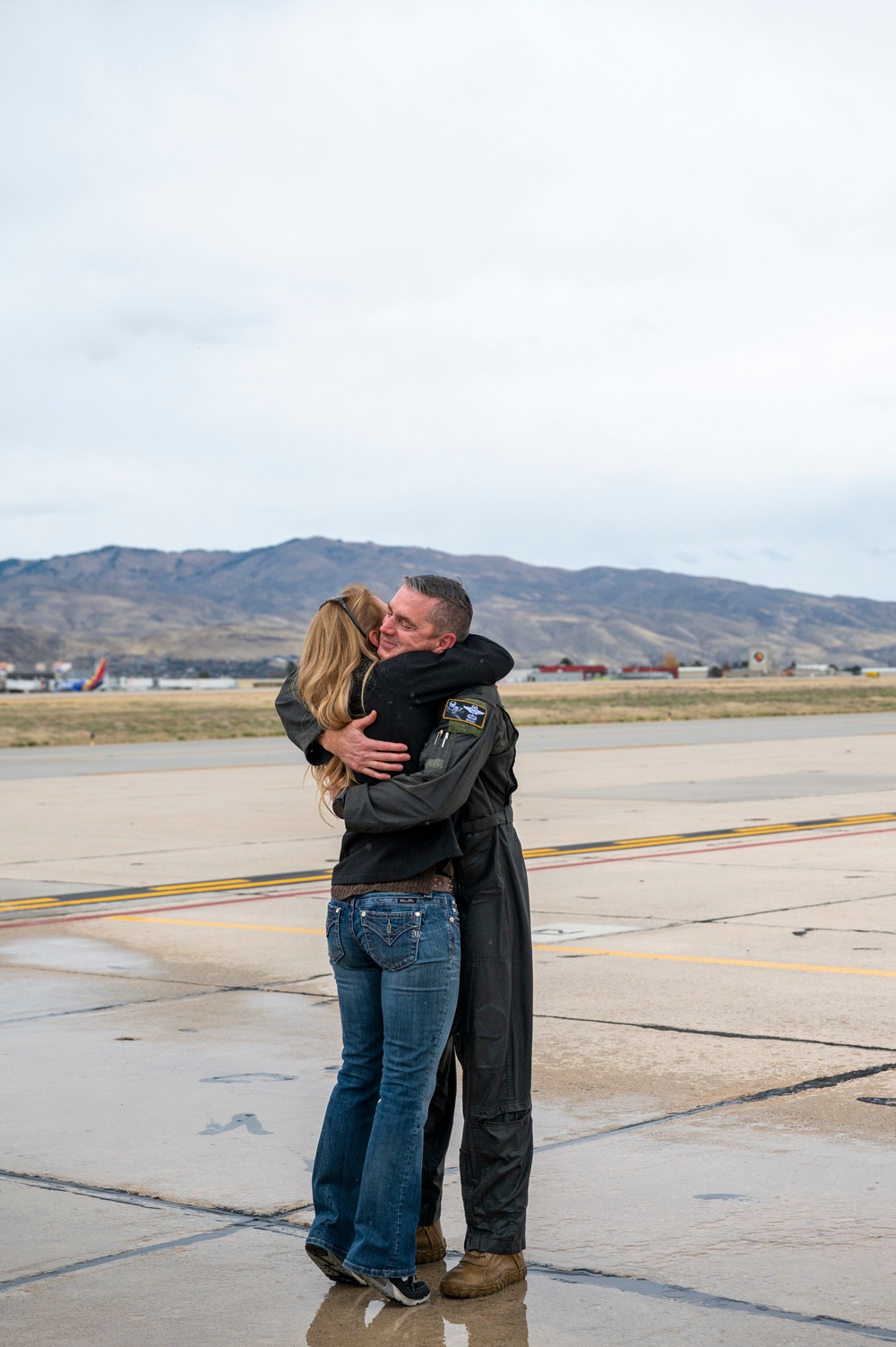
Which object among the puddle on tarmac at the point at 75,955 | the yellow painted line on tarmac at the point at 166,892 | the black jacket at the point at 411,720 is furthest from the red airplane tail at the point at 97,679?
the black jacket at the point at 411,720

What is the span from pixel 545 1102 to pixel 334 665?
2.75 metres

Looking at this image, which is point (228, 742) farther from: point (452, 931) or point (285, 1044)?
point (452, 931)

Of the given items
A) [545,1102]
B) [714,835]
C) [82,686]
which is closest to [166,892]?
[714,835]

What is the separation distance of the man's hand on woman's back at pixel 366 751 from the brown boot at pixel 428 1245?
1466mm

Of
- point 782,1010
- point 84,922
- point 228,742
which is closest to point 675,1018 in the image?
point 782,1010

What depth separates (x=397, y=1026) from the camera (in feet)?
15.0

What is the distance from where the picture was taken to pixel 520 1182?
15.4 feet

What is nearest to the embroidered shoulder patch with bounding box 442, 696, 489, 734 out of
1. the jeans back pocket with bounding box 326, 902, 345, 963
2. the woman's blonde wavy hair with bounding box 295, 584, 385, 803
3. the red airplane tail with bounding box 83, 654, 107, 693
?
the woman's blonde wavy hair with bounding box 295, 584, 385, 803

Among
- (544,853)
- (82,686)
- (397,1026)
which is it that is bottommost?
(82,686)

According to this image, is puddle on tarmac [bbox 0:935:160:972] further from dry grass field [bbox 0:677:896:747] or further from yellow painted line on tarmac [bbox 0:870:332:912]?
dry grass field [bbox 0:677:896:747]

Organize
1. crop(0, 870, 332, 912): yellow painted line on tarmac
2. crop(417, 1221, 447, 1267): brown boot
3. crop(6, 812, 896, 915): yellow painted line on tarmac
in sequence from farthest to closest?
crop(6, 812, 896, 915): yellow painted line on tarmac
crop(0, 870, 332, 912): yellow painted line on tarmac
crop(417, 1221, 447, 1267): brown boot

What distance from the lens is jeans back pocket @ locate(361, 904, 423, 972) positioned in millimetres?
4523

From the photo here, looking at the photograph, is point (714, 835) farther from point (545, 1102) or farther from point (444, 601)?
point (444, 601)

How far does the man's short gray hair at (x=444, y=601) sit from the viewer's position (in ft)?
15.4
